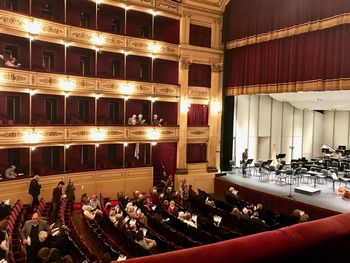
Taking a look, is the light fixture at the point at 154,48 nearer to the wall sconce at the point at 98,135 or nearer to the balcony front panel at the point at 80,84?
the balcony front panel at the point at 80,84

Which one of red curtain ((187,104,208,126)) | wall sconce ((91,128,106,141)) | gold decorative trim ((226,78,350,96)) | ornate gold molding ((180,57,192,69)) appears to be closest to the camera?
gold decorative trim ((226,78,350,96))

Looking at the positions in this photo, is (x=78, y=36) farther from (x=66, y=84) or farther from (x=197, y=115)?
(x=197, y=115)

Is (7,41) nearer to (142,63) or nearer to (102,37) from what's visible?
(102,37)

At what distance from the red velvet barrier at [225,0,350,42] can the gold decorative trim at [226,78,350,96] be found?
2.73 metres

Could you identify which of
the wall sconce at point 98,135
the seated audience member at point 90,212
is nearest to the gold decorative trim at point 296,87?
the wall sconce at point 98,135

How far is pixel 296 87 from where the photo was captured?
50.0 ft

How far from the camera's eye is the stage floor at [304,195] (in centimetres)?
1223

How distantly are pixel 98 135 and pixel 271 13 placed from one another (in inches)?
409

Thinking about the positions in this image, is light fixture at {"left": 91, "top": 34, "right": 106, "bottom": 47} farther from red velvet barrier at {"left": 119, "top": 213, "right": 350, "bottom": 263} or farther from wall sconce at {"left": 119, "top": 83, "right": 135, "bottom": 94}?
red velvet barrier at {"left": 119, "top": 213, "right": 350, "bottom": 263}

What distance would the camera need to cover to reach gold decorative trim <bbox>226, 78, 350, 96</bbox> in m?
13.6

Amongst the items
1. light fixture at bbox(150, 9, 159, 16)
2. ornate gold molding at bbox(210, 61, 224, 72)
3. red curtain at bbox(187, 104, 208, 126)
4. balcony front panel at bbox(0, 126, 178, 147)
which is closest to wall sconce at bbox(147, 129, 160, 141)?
balcony front panel at bbox(0, 126, 178, 147)

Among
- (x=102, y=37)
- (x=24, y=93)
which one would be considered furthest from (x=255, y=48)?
(x=24, y=93)

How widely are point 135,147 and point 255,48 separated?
27.3 feet

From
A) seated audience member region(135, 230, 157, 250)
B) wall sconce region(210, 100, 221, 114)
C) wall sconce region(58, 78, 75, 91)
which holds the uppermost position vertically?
wall sconce region(58, 78, 75, 91)
